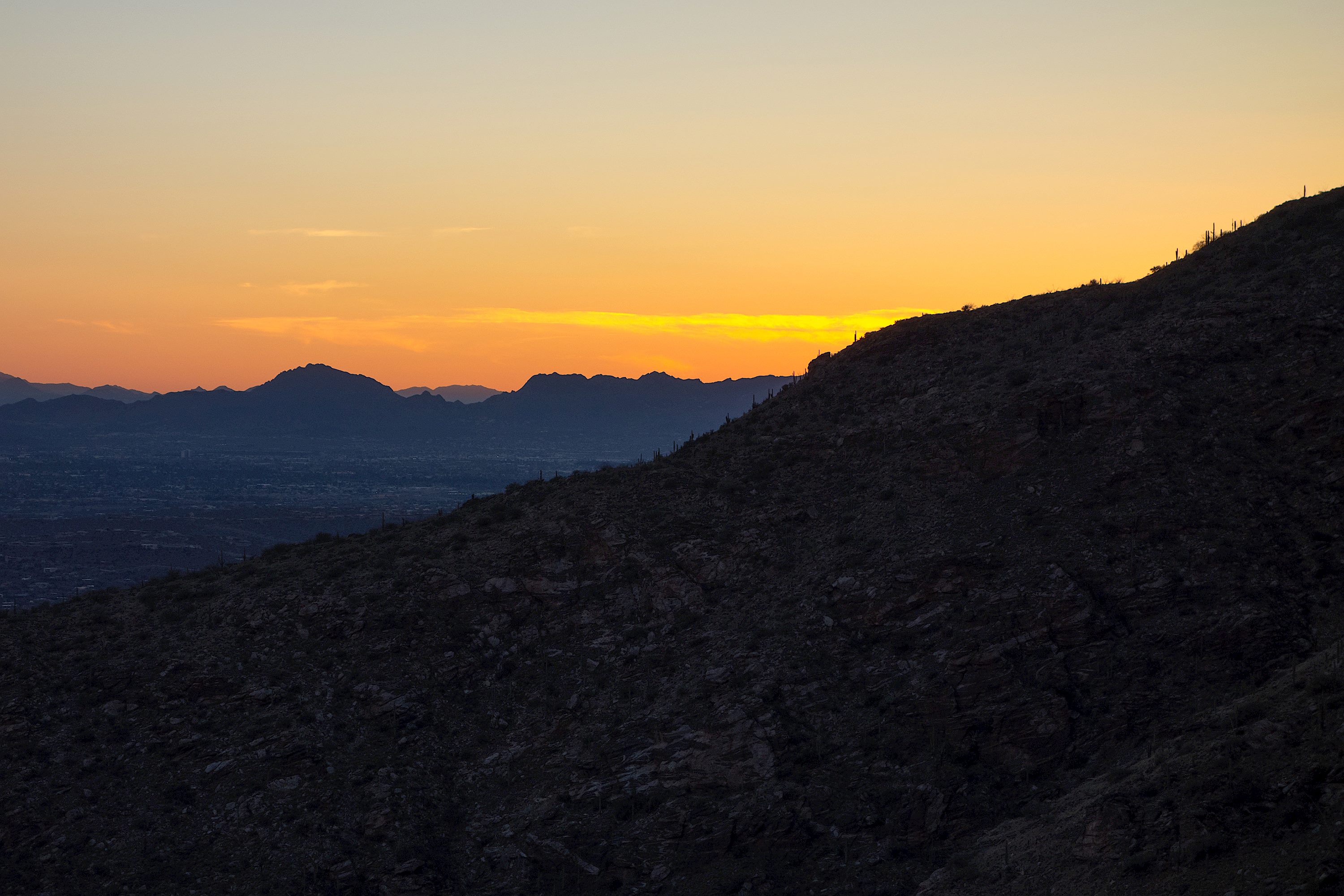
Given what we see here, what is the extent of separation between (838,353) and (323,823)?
21795 millimetres

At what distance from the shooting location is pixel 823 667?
22.9 metres

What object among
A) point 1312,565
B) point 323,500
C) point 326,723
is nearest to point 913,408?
point 1312,565

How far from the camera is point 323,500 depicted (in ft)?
450

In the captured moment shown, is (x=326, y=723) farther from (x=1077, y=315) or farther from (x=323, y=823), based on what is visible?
(x=1077, y=315)

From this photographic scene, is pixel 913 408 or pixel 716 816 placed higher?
pixel 913 408

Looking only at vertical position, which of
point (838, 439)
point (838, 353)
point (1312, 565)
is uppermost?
point (838, 353)

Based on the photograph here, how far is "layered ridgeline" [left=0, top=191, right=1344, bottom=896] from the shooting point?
61.8 ft

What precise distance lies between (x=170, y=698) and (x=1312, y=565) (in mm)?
25388

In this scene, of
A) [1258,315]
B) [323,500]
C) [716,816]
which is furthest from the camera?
[323,500]

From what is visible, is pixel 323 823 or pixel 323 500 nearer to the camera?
pixel 323 823

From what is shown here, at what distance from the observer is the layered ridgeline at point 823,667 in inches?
741

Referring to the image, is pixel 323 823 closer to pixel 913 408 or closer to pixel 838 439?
pixel 838 439

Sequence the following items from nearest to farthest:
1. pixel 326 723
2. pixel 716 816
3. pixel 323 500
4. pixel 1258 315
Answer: pixel 716 816
pixel 326 723
pixel 1258 315
pixel 323 500

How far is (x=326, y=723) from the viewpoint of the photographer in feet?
78.0
